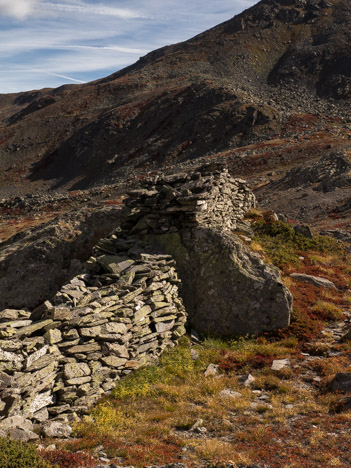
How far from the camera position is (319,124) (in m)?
84.8

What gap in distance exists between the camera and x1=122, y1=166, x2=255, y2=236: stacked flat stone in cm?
1664

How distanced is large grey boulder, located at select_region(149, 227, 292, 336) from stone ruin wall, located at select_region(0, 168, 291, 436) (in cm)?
12

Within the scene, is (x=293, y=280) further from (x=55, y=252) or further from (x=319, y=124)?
(x=319, y=124)

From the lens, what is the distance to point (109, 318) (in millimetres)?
11469

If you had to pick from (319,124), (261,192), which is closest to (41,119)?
(319,124)

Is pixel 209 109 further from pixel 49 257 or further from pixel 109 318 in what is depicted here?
pixel 109 318

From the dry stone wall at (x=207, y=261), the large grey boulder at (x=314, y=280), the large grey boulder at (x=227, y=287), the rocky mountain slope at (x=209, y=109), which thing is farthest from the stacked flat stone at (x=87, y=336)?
the rocky mountain slope at (x=209, y=109)

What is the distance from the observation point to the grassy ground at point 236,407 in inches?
308

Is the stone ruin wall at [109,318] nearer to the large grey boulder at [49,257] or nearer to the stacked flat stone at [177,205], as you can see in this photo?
the stacked flat stone at [177,205]

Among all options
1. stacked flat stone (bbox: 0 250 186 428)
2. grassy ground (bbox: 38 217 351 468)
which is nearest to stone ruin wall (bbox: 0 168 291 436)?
stacked flat stone (bbox: 0 250 186 428)

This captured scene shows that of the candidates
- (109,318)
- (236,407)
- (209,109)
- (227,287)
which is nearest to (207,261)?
(227,287)

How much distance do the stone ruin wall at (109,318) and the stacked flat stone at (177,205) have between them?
0.16 ft

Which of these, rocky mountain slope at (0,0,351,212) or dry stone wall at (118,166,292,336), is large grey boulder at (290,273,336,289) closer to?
dry stone wall at (118,166,292,336)

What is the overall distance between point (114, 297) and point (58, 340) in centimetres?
234
